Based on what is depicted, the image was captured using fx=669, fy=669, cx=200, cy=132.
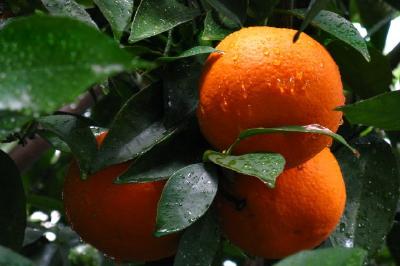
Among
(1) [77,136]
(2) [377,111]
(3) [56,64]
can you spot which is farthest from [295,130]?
(3) [56,64]

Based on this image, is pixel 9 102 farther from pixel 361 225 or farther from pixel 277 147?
pixel 361 225

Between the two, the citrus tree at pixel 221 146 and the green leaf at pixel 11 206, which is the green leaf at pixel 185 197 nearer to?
the citrus tree at pixel 221 146

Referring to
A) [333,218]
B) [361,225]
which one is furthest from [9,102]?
[361,225]

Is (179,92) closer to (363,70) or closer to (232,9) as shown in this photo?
(232,9)

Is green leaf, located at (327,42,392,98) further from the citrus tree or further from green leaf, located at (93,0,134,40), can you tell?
green leaf, located at (93,0,134,40)

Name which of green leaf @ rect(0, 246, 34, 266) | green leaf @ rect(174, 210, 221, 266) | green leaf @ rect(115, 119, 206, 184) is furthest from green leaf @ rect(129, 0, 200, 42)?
green leaf @ rect(0, 246, 34, 266)

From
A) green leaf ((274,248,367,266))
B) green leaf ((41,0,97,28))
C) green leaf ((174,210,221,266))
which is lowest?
green leaf ((174,210,221,266))
